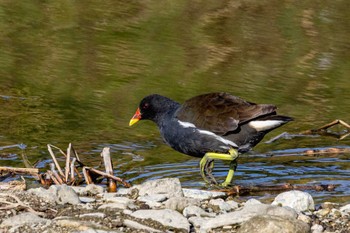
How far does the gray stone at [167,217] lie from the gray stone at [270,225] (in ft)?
1.24

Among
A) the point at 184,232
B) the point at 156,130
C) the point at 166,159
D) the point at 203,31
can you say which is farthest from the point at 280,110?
the point at 184,232

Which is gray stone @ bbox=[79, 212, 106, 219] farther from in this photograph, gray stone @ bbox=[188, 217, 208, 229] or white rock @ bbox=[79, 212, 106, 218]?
gray stone @ bbox=[188, 217, 208, 229]

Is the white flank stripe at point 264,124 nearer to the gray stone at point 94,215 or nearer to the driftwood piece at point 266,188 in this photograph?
the driftwood piece at point 266,188

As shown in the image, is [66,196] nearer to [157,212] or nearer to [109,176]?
[157,212]

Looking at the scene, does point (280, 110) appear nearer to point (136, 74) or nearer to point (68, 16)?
point (136, 74)

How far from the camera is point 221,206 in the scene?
635 centimetres

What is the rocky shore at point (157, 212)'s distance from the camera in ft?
18.4

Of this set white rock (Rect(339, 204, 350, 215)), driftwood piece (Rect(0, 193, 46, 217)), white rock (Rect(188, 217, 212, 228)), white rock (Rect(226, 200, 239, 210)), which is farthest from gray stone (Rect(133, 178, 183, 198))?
white rock (Rect(339, 204, 350, 215))

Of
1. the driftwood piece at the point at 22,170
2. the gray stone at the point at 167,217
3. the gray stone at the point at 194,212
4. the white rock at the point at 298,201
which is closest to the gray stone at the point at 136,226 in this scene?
the gray stone at the point at 167,217

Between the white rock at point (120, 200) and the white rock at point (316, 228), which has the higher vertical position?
the white rock at point (120, 200)

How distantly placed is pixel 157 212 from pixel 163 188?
2.12ft

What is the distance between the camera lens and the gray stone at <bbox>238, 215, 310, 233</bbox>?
5.49 m

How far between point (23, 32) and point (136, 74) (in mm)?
2382

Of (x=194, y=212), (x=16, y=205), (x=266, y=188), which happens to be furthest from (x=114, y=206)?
(x=266, y=188)
